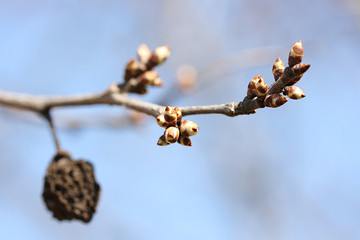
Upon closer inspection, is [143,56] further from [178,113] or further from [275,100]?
[275,100]

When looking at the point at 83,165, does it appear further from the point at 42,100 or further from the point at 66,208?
the point at 42,100

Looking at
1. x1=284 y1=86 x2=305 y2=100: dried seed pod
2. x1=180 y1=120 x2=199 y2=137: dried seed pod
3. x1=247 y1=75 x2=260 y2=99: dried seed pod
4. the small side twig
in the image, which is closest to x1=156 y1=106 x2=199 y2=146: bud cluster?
x1=180 y1=120 x2=199 y2=137: dried seed pod

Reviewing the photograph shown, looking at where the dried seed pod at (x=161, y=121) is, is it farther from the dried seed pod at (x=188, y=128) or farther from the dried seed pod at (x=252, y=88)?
the dried seed pod at (x=252, y=88)

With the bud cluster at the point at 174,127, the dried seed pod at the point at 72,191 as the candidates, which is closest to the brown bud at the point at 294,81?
the bud cluster at the point at 174,127

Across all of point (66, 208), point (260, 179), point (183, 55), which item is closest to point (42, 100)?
point (66, 208)

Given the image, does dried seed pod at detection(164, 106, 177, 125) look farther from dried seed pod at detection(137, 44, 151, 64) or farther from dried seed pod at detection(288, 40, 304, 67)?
dried seed pod at detection(137, 44, 151, 64)

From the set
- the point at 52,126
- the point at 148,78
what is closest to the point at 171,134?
the point at 148,78
